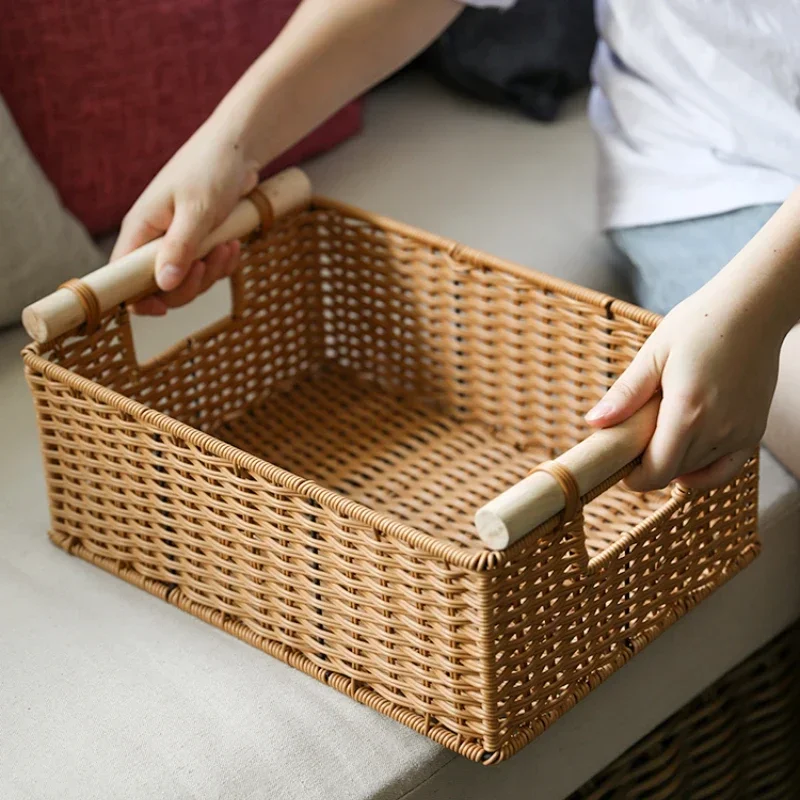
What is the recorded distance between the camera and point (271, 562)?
2.58 feet

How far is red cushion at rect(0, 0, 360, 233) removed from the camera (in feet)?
3.65

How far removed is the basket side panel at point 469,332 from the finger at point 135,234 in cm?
17

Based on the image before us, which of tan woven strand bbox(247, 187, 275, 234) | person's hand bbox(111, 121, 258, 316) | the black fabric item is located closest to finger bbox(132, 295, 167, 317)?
person's hand bbox(111, 121, 258, 316)

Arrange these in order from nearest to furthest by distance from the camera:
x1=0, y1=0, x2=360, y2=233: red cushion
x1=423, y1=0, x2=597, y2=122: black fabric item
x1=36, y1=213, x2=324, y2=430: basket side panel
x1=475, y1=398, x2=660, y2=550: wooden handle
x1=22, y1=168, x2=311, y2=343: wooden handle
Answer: x1=475, y1=398, x2=660, y2=550: wooden handle < x1=22, y1=168, x2=311, y2=343: wooden handle < x1=36, y1=213, x2=324, y2=430: basket side panel < x1=0, y1=0, x2=360, y2=233: red cushion < x1=423, y1=0, x2=597, y2=122: black fabric item

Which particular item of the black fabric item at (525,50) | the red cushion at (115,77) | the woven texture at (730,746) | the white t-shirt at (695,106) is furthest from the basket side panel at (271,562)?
the black fabric item at (525,50)

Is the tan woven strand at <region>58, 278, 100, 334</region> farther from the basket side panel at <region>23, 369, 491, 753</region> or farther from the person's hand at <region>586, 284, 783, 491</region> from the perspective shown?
the person's hand at <region>586, 284, 783, 491</region>

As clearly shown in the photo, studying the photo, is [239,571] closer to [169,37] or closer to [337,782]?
[337,782]

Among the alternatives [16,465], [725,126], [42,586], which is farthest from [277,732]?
[725,126]

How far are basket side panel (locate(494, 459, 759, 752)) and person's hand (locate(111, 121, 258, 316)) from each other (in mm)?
371

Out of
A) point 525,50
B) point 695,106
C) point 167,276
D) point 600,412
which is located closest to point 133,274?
point 167,276

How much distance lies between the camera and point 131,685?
792mm

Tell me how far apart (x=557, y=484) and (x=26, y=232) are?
1.94 feet

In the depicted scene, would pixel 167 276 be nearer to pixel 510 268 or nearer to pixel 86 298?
pixel 86 298

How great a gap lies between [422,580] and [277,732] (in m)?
0.14
